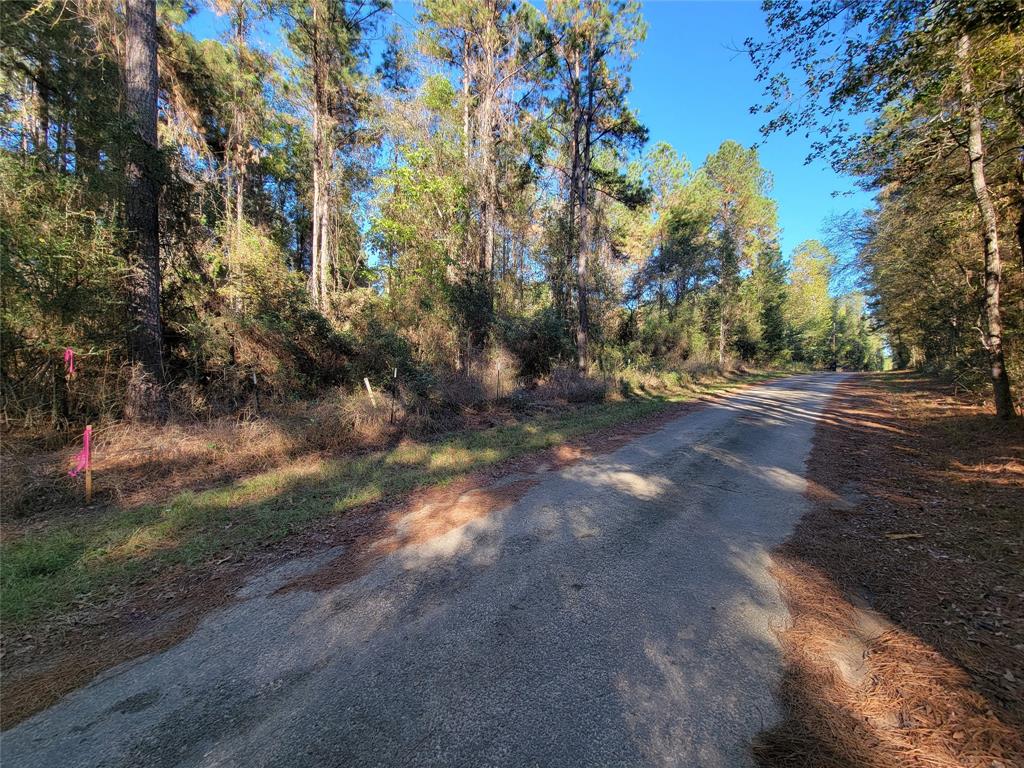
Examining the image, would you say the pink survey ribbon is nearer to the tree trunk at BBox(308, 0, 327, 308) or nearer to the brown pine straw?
the brown pine straw

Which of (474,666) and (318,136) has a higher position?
(318,136)

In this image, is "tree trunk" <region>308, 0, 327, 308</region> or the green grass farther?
"tree trunk" <region>308, 0, 327, 308</region>

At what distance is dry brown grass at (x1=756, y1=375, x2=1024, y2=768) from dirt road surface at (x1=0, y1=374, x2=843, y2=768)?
0.68ft

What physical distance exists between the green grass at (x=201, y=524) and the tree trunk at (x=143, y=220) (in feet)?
11.0

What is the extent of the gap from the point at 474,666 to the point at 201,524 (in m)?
4.13

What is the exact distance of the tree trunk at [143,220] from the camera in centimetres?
→ 784

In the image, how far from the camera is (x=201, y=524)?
4.86 m

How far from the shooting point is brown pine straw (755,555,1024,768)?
75.9 inches

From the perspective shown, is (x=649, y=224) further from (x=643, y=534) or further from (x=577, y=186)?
(x=643, y=534)

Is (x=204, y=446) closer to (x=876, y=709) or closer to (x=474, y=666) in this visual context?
(x=474, y=666)

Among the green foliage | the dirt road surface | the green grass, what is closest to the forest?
the green foliage

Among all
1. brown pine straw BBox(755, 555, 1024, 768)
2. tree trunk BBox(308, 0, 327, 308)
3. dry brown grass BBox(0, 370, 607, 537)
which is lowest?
brown pine straw BBox(755, 555, 1024, 768)

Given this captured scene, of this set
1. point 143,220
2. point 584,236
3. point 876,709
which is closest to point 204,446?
point 143,220

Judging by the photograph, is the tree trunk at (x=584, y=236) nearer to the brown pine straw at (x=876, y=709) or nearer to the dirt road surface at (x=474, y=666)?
the dirt road surface at (x=474, y=666)
